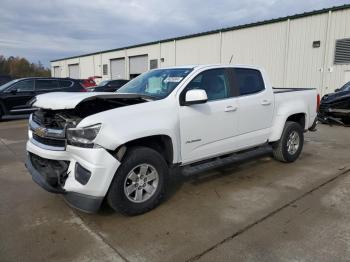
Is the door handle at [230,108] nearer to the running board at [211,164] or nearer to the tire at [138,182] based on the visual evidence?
the running board at [211,164]

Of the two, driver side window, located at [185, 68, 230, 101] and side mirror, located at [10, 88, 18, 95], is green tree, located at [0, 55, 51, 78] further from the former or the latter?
driver side window, located at [185, 68, 230, 101]

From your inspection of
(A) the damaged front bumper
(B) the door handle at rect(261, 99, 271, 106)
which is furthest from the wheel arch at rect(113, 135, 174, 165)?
(B) the door handle at rect(261, 99, 271, 106)

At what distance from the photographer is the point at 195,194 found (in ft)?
14.7

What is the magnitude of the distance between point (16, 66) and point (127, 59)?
210 ft

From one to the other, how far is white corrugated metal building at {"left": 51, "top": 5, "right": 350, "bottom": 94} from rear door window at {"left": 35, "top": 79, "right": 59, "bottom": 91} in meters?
11.3

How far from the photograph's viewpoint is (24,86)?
12.6 m

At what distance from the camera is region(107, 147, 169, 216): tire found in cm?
349

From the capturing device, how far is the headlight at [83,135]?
10.8 ft

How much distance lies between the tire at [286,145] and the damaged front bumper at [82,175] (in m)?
3.55

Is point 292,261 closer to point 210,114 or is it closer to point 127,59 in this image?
point 210,114

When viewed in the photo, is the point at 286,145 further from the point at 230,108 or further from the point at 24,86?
the point at 24,86

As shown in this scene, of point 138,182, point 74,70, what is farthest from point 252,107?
point 74,70

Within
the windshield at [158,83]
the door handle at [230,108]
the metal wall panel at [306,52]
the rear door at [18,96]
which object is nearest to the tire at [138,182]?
the windshield at [158,83]

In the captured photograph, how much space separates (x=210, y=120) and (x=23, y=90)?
10.6 m
